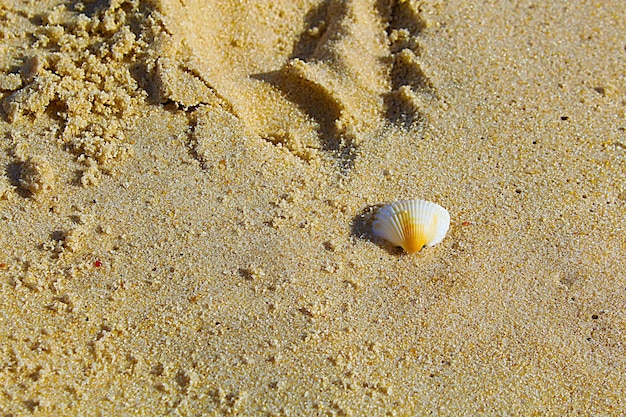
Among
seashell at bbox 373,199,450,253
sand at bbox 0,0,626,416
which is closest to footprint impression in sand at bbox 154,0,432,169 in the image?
sand at bbox 0,0,626,416

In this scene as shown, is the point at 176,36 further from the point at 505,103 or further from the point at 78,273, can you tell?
the point at 505,103

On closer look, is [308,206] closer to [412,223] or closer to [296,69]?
[412,223]

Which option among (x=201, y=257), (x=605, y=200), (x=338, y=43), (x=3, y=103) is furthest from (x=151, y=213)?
(x=605, y=200)

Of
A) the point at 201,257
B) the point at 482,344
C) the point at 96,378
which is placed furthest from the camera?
the point at 201,257

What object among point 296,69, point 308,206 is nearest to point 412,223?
point 308,206

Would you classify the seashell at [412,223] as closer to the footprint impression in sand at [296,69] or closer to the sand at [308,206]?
the sand at [308,206]

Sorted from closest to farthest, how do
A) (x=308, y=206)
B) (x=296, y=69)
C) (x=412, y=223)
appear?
(x=412, y=223) < (x=308, y=206) < (x=296, y=69)
